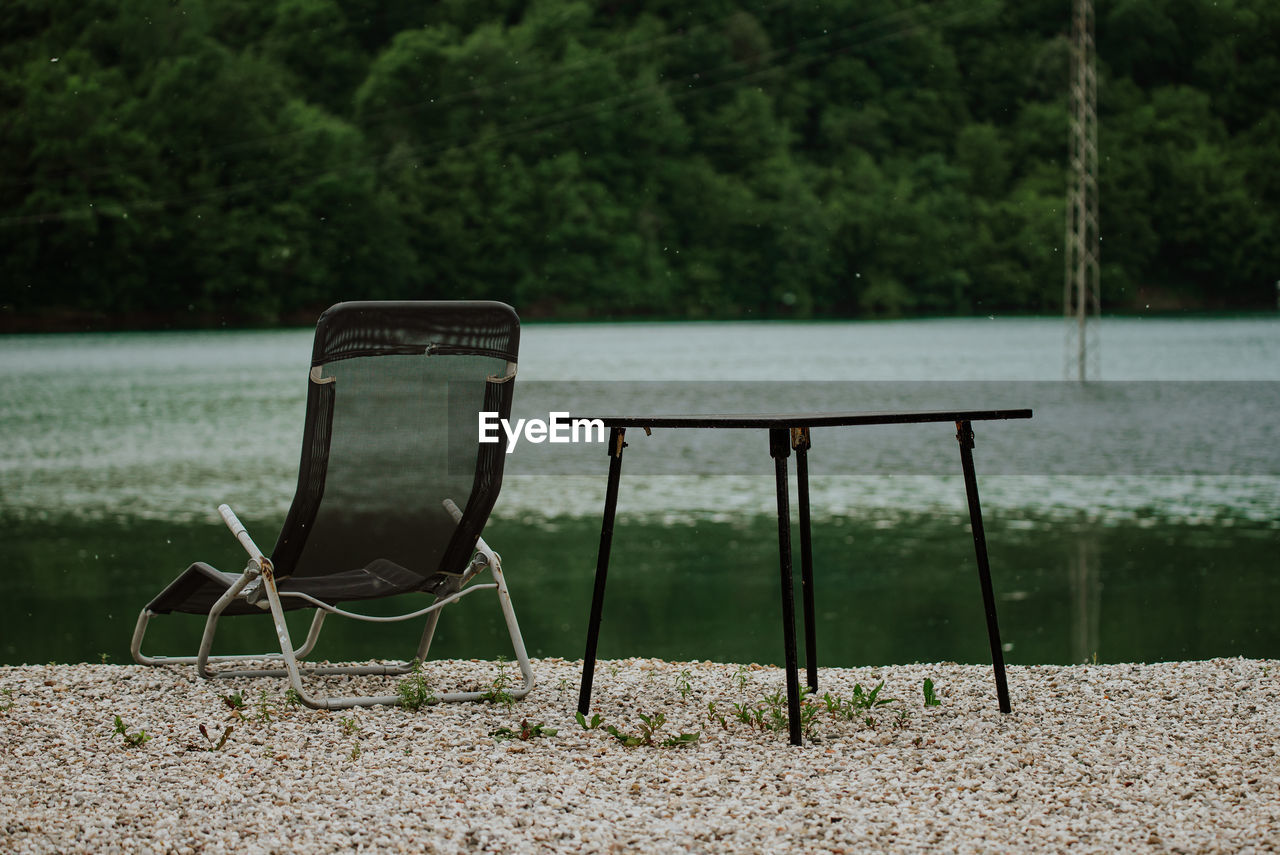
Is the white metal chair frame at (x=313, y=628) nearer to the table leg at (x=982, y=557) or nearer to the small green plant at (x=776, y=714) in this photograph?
the small green plant at (x=776, y=714)

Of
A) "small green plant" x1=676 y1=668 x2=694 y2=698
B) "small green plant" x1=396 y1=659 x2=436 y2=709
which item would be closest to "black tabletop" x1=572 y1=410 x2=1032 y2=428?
"small green plant" x1=676 y1=668 x2=694 y2=698

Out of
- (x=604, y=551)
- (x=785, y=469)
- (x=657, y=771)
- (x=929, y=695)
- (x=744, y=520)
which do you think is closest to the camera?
(x=657, y=771)

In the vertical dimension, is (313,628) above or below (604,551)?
below

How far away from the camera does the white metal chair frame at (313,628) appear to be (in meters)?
3.41

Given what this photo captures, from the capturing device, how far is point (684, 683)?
3611 mm

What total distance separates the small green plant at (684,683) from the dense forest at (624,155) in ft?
157

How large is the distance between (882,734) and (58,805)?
5.26 feet

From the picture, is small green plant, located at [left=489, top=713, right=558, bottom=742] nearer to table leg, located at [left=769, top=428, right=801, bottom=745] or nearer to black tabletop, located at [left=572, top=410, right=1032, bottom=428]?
table leg, located at [left=769, top=428, right=801, bottom=745]

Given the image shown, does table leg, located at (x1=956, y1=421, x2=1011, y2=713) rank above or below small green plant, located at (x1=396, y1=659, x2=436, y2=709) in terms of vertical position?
above

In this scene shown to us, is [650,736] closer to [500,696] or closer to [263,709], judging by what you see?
[500,696]

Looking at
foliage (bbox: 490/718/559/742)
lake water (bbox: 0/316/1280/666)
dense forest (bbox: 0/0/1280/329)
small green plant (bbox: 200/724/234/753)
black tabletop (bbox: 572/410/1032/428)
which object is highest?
dense forest (bbox: 0/0/1280/329)

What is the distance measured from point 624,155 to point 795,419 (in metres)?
55.5

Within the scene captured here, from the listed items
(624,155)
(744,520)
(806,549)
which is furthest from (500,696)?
(624,155)

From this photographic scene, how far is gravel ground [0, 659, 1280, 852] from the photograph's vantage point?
253 cm
